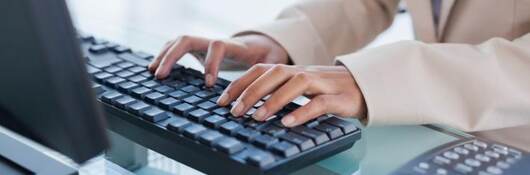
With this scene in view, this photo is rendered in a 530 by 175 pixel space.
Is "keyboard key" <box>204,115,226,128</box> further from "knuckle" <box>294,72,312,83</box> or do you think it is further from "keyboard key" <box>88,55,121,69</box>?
"keyboard key" <box>88,55,121,69</box>

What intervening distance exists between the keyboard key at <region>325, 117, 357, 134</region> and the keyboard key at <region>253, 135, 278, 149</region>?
7cm

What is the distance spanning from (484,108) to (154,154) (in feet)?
1.09

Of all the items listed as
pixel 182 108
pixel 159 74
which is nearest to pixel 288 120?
pixel 182 108

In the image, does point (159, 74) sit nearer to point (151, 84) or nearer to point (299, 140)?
point (151, 84)

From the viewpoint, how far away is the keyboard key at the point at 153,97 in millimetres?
660

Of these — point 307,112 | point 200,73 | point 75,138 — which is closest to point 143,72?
point 200,73

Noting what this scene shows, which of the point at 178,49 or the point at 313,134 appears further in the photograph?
the point at 178,49

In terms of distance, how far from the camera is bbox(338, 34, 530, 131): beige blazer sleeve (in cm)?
67

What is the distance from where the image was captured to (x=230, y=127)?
59 cm

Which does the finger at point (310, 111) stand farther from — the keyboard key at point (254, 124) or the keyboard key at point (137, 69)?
the keyboard key at point (137, 69)

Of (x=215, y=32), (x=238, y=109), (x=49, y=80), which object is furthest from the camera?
(x=215, y=32)

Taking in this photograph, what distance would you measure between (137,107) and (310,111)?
164 millimetres

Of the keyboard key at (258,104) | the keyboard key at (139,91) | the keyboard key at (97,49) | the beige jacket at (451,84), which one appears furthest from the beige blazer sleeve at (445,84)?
the keyboard key at (97,49)

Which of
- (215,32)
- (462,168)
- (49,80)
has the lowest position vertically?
(215,32)
